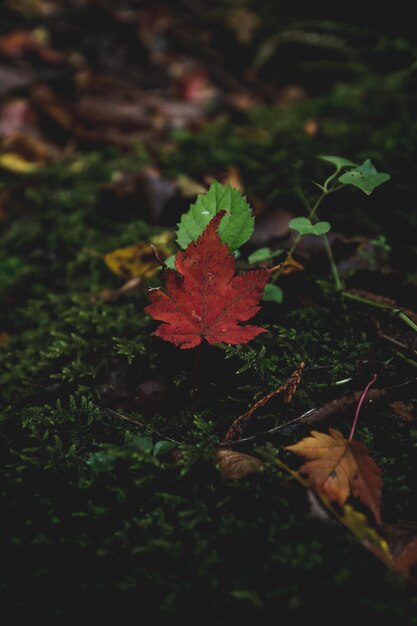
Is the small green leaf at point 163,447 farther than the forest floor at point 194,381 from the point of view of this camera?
Yes

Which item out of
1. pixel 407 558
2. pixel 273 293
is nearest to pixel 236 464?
pixel 407 558

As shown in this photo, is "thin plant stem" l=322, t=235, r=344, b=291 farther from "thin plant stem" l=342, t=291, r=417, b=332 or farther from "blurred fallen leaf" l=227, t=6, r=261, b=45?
"blurred fallen leaf" l=227, t=6, r=261, b=45

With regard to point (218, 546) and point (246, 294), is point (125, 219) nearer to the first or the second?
point (246, 294)

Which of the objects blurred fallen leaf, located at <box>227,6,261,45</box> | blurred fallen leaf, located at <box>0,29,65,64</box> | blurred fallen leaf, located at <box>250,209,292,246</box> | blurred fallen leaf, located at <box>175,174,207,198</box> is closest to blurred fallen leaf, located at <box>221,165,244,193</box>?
blurred fallen leaf, located at <box>175,174,207,198</box>

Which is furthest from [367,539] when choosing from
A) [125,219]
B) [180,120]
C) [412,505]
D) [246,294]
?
[180,120]

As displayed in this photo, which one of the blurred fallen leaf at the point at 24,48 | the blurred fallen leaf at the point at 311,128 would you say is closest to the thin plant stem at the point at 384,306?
the blurred fallen leaf at the point at 311,128

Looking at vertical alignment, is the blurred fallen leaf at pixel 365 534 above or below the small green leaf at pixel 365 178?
below

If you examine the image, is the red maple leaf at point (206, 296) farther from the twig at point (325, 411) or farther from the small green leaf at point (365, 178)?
the small green leaf at point (365, 178)
